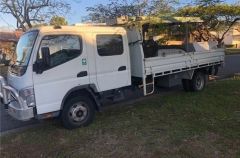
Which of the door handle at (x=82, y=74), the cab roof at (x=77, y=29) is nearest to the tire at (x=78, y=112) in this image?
the door handle at (x=82, y=74)

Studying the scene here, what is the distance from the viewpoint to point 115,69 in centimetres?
759

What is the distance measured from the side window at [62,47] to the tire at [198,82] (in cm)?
463

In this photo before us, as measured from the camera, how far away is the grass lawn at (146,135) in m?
5.66

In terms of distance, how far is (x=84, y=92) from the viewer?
717 cm

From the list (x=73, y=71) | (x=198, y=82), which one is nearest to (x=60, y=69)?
(x=73, y=71)

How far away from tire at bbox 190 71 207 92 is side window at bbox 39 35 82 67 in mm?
4633

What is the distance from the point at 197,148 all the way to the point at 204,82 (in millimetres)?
5381

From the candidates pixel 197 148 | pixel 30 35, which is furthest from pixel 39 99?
pixel 197 148

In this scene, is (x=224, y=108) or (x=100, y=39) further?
(x=224, y=108)

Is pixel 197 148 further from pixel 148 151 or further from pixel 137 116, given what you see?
pixel 137 116

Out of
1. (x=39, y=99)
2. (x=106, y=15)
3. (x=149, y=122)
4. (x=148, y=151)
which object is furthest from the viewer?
(x=106, y=15)

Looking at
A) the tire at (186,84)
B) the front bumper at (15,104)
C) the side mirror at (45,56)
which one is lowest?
the tire at (186,84)

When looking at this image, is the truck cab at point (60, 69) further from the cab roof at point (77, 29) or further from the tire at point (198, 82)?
the tire at point (198, 82)

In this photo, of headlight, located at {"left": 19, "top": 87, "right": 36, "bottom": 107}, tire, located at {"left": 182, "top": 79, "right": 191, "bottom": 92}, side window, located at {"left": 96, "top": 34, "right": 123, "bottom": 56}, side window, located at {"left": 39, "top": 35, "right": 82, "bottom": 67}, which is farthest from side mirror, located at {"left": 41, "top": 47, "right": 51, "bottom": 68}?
tire, located at {"left": 182, "top": 79, "right": 191, "bottom": 92}
